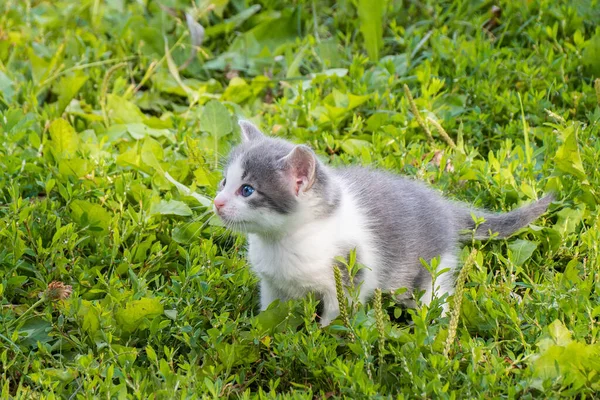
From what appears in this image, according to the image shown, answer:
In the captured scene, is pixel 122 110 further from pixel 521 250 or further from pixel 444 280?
pixel 521 250

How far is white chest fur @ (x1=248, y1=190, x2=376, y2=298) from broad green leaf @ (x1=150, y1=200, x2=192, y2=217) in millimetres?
678

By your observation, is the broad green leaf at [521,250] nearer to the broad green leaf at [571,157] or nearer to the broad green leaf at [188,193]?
the broad green leaf at [571,157]

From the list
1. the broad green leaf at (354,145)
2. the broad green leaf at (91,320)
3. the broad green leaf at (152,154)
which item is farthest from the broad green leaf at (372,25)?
the broad green leaf at (91,320)

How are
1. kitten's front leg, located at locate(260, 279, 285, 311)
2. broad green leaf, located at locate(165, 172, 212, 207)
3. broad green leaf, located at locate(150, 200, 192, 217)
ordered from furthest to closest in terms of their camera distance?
broad green leaf, located at locate(165, 172, 212, 207), broad green leaf, located at locate(150, 200, 192, 217), kitten's front leg, located at locate(260, 279, 285, 311)

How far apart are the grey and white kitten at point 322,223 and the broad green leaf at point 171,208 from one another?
564 mm

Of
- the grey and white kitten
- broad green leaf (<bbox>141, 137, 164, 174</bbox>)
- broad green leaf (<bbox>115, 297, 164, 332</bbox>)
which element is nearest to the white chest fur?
the grey and white kitten

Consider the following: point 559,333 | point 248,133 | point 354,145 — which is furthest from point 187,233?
point 559,333

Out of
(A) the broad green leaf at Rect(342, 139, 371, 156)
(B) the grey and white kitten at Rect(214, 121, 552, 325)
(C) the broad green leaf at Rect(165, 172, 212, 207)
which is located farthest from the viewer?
(A) the broad green leaf at Rect(342, 139, 371, 156)

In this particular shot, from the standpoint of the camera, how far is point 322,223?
141 inches

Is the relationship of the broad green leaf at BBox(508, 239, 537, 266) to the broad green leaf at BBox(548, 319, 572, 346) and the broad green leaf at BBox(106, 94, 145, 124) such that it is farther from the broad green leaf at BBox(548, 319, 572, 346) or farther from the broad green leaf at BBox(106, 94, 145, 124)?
the broad green leaf at BBox(106, 94, 145, 124)

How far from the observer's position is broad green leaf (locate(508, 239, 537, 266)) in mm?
3873

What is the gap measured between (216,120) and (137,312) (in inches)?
70.9

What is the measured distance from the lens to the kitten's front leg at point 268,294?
3.68 metres

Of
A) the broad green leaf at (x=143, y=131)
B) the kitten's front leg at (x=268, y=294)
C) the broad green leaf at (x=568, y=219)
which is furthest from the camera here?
the broad green leaf at (x=143, y=131)
